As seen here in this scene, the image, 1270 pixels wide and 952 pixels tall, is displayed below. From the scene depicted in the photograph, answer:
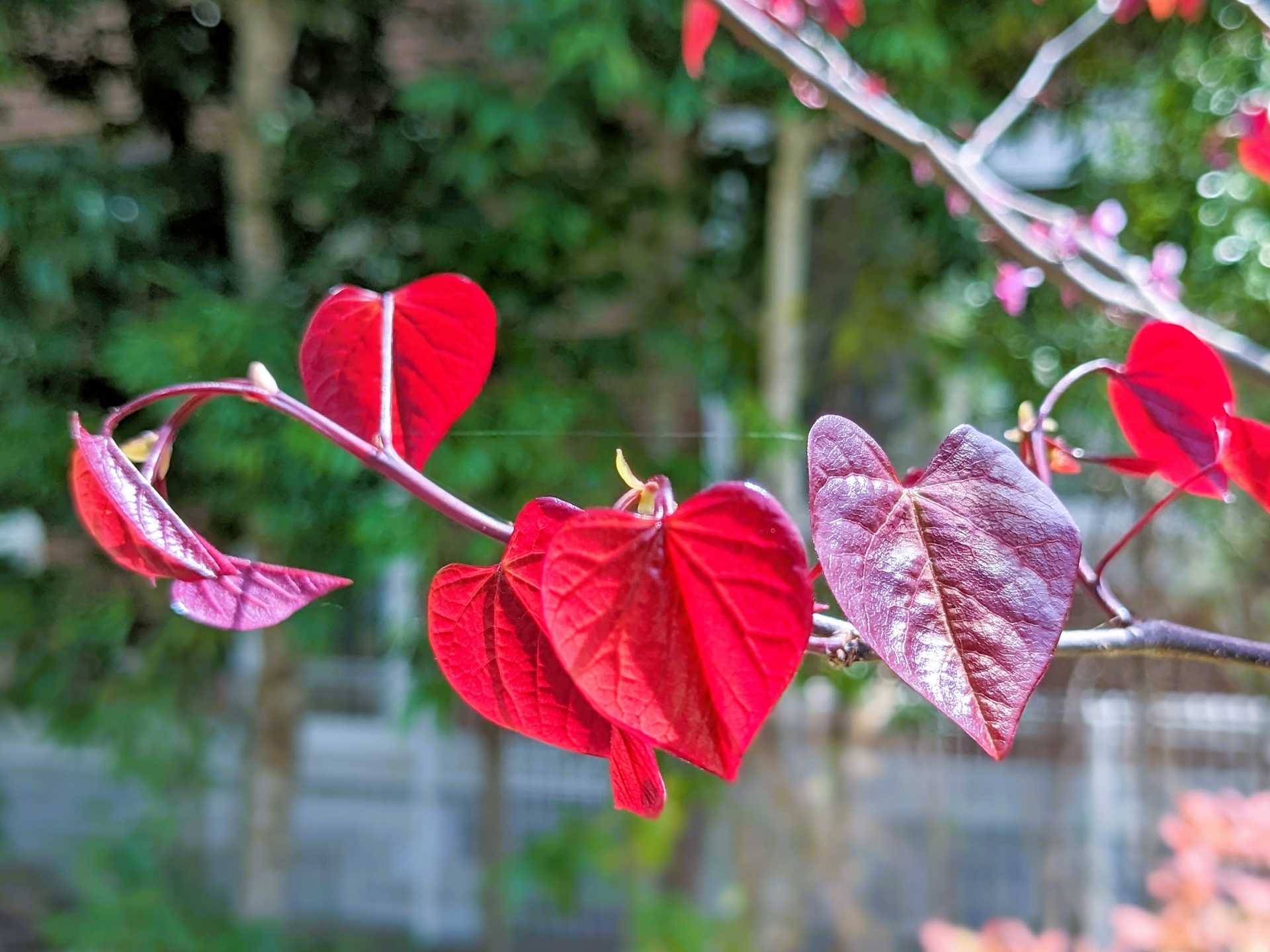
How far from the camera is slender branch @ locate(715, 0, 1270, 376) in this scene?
473 millimetres

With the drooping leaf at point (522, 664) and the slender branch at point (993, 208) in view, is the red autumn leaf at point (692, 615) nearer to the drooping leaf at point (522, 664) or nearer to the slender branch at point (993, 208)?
the drooping leaf at point (522, 664)

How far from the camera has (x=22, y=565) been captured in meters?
1.65

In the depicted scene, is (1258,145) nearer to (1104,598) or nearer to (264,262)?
(1104,598)

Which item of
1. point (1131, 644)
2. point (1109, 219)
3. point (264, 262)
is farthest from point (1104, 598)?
point (264, 262)

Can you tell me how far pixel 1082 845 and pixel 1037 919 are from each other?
6.7 inches

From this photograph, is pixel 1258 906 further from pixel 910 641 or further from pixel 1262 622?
pixel 910 641

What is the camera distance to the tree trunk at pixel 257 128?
58.8 inches

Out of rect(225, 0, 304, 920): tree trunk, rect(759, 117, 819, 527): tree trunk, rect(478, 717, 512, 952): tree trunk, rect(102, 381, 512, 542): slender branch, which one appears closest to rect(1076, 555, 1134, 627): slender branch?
rect(102, 381, 512, 542): slender branch

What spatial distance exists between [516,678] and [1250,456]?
0.52 feet

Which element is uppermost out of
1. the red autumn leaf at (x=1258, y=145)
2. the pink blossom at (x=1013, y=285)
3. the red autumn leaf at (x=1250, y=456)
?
the red autumn leaf at (x=1258, y=145)

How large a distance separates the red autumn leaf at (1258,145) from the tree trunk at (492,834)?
139cm

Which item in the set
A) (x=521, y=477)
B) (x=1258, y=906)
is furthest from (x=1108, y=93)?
(x=1258, y=906)

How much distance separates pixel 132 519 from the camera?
0.54 feet

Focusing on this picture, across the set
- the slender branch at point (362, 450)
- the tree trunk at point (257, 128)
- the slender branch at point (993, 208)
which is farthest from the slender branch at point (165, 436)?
the tree trunk at point (257, 128)
